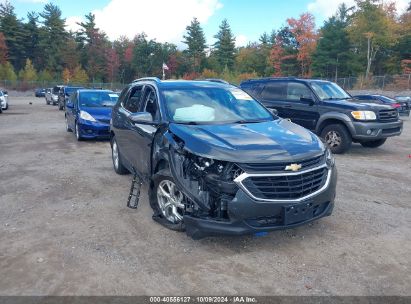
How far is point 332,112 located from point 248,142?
6.16 m

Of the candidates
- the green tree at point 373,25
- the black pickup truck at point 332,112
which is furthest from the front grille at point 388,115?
the green tree at point 373,25

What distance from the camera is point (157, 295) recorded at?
3.22 m

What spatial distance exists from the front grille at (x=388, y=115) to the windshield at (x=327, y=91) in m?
1.28

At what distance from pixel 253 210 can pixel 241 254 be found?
60 centimetres

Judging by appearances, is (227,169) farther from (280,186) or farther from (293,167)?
(293,167)

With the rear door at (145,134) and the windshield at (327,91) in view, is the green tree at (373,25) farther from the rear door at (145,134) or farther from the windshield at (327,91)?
the rear door at (145,134)

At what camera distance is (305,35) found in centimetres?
6331

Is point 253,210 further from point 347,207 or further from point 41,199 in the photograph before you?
point 41,199

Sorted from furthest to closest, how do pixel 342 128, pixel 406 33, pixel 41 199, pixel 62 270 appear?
pixel 406 33, pixel 342 128, pixel 41 199, pixel 62 270

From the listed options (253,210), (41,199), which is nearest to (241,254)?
(253,210)

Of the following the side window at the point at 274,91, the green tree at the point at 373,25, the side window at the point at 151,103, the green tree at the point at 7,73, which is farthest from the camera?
the green tree at the point at 7,73

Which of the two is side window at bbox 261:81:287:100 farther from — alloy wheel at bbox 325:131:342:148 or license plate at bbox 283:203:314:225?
license plate at bbox 283:203:314:225

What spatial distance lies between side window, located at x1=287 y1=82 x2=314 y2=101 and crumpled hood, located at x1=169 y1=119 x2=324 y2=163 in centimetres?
574

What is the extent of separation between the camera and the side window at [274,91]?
1068 centimetres
